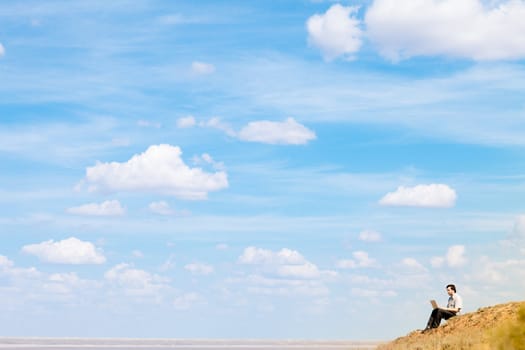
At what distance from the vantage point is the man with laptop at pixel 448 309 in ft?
143

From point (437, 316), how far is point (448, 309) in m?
0.77

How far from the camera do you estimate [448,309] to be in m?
44.0

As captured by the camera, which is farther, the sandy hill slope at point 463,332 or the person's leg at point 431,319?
the person's leg at point 431,319

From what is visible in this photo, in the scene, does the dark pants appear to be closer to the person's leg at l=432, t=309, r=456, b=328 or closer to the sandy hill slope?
the person's leg at l=432, t=309, r=456, b=328

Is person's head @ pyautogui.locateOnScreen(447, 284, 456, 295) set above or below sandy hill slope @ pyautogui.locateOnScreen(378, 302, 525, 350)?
above

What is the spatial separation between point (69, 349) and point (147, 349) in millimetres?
10241

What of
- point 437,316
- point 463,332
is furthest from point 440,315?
point 463,332

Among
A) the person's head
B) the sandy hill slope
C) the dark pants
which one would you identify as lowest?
the sandy hill slope

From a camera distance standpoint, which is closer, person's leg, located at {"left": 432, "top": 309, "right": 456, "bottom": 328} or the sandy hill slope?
the sandy hill slope

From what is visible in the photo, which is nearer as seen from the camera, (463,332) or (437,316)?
(463,332)

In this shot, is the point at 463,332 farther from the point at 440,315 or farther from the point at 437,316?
the point at 437,316

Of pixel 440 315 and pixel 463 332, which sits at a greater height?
pixel 440 315

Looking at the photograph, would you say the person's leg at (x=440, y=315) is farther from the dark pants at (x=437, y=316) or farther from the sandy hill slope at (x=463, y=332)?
the sandy hill slope at (x=463, y=332)

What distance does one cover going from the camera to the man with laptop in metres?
43.7
